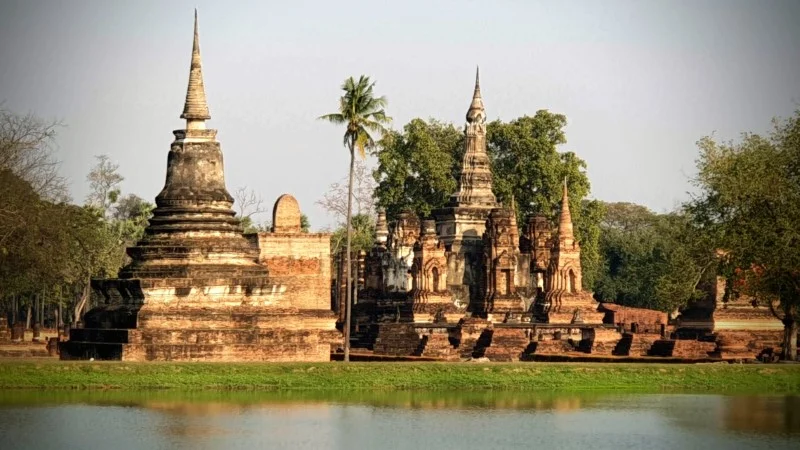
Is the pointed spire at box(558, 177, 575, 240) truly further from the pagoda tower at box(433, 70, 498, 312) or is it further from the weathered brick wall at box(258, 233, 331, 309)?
the weathered brick wall at box(258, 233, 331, 309)

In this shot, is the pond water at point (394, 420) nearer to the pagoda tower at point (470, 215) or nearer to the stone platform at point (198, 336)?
the stone platform at point (198, 336)

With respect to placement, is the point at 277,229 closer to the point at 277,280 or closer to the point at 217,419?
the point at 277,280

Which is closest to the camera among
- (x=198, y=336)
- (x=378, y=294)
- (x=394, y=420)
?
(x=394, y=420)

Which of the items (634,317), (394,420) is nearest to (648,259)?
(634,317)

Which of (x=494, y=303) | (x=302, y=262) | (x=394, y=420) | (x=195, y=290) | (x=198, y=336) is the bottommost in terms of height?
(x=394, y=420)

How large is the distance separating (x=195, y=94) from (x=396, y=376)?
10116 mm

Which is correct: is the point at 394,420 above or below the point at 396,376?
below

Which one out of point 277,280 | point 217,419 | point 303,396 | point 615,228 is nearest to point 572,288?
point 277,280

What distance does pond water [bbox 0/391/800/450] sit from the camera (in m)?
36.2

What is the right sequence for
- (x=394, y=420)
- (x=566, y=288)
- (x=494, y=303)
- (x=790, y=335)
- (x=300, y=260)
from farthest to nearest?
(x=566, y=288) → (x=494, y=303) → (x=300, y=260) → (x=790, y=335) → (x=394, y=420)

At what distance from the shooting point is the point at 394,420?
128 ft

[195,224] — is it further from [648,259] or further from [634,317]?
[648,259]

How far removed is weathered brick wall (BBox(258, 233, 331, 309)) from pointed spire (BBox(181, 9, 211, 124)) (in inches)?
191

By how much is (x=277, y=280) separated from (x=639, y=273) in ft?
139
